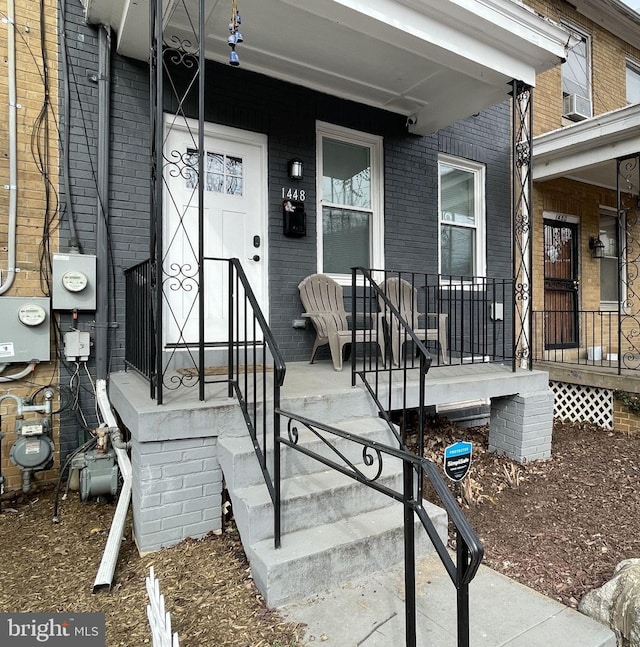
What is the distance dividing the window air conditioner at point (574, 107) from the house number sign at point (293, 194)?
4.79 meters

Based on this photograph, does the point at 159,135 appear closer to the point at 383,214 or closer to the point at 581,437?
the point at 383,214

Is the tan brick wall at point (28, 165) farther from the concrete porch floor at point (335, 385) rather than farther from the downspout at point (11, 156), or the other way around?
the concrete porch floor at point (335, 385)

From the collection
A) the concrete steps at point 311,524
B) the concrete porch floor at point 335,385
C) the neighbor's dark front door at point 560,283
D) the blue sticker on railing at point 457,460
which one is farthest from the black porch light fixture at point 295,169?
the neighbor's dark front door at point 560,283

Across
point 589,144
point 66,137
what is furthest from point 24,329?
point 589,144

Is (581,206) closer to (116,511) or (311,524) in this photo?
(311,524)

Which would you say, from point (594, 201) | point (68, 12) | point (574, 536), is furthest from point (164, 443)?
point (594, 201)

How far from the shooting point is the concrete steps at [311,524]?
207 centimetres

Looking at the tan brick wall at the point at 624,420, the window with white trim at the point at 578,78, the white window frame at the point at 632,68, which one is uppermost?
the white window frame at the point at 632,68

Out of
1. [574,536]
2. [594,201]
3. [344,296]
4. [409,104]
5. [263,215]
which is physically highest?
[409,104]

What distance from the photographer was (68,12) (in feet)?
11.8

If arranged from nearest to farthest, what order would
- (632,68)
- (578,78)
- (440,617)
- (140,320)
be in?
(440,617), (140,320), (578,78), (632,68)

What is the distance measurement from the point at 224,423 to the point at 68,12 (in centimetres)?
338

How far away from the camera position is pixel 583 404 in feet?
17.9

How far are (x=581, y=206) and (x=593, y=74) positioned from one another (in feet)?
6.95
